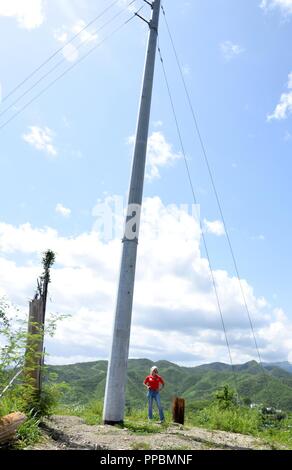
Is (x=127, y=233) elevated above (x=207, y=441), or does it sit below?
above

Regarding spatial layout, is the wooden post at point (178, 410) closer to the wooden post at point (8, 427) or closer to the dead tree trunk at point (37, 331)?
the dead tree trunk at point (37, 331)

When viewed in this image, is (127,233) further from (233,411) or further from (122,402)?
(233,411)

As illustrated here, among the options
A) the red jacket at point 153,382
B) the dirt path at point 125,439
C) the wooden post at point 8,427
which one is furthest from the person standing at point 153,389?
the wooden post at point 8,427

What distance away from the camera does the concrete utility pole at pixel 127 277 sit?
40.8 ft

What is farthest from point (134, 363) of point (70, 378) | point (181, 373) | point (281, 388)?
point (281, 388)

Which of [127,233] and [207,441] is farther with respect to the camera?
[127,233]

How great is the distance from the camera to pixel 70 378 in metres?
131

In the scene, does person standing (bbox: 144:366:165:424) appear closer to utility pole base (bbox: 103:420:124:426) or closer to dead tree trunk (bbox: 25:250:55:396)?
Answer: utility pole base (bbox: 103:420:124:426)

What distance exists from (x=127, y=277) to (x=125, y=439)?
487 centimetres

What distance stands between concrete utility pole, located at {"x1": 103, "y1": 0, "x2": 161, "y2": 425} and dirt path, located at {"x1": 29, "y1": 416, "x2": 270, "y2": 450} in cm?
101

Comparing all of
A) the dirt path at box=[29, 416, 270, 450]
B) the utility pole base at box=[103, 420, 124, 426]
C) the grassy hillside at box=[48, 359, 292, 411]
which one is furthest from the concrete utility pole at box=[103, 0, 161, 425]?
the grassy hillside at box=[48, 359, 292, 411]

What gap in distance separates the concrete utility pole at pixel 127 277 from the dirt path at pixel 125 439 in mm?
1012

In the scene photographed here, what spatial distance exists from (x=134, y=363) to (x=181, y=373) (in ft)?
67.3

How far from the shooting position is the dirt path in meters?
9.08
